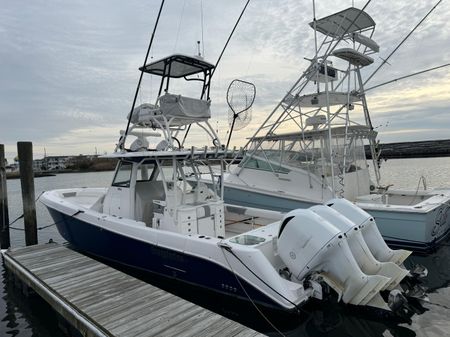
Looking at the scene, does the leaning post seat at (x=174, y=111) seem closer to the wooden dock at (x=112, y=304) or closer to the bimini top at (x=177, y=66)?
the bimini top at (x=177, y=66)

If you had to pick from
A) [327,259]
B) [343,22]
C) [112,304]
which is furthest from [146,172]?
[343,22]

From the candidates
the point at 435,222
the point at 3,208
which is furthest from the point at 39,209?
the point at 435,222

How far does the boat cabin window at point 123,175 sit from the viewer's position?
6.92m

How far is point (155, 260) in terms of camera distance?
5.97 m

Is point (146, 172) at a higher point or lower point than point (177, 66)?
lower

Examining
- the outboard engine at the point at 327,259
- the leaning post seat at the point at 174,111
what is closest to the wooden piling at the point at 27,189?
the leaning post seat at the point at 174,111

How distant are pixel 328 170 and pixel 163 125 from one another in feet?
15.9

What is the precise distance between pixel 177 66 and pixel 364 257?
4861 millimetres

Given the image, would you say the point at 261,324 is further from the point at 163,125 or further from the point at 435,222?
the point at 435,222

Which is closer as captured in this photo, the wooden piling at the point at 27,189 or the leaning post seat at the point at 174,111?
the leaning post seat at the point at 174,111

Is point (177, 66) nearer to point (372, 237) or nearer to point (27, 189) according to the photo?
point (27, 189)

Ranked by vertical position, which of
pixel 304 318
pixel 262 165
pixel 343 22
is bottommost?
pixel 304 318

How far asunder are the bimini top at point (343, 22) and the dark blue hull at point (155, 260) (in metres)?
7.02

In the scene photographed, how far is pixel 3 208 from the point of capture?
30.6 ft
